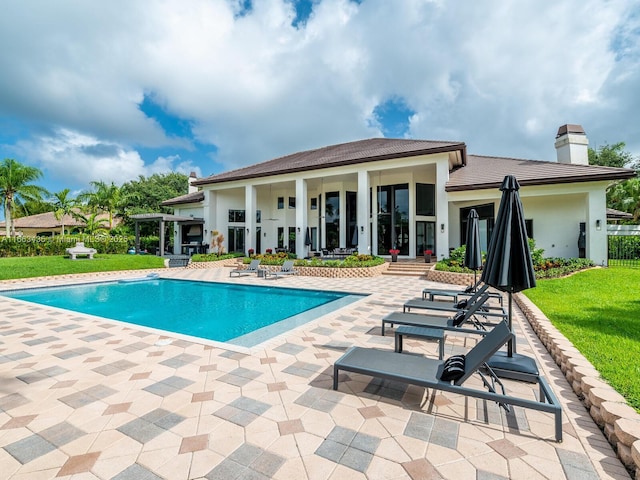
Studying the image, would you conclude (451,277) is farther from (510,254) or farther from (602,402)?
Result: (602,402)

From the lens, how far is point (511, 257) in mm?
3635

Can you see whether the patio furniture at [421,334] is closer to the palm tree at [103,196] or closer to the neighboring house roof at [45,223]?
the palm tree at [103,196]

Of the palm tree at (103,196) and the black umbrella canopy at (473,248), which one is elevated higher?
Result: the palm tree at (103,196)

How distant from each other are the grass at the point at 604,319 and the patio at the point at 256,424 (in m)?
0.52

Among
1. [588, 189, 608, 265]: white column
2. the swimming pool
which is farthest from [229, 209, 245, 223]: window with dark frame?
[588, 189, 608, 265]: white column

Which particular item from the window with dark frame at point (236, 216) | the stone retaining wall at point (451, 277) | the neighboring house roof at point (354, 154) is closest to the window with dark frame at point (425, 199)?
the neighboring house roof at point (354, 154)

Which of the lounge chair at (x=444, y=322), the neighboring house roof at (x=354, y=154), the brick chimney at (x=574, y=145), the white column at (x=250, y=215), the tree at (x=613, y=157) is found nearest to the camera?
the lounge chair at (x=444, y=322)

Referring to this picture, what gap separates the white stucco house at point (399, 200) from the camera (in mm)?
15859

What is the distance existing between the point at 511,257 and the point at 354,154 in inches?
722

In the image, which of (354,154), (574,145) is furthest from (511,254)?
(574,145)

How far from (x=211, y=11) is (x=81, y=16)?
14.0ft

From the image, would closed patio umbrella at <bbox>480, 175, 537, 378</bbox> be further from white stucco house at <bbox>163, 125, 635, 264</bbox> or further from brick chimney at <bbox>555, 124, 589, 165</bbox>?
brick chimney at <bbox>555, 124, 589, 165</bbox>

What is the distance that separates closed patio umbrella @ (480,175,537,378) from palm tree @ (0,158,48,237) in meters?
37.2

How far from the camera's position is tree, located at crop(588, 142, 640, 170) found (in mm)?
36438
